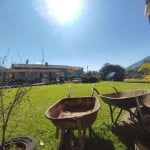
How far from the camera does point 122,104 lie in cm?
518

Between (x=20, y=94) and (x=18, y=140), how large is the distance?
3.06 ft

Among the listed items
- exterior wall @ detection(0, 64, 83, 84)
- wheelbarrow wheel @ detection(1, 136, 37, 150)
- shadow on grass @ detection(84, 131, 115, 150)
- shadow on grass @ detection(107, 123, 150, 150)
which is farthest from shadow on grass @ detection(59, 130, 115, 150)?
exterior wall @ detection(0, 64, 83, 84)

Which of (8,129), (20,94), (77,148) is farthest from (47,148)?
(8,129)

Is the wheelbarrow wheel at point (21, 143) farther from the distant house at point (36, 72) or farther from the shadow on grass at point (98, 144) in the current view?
the shadow on grass at point (98, 144)

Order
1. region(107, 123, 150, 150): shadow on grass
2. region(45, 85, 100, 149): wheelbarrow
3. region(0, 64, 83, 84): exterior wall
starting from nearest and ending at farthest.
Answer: region(45, 85, 100, 149): wheelbarrow
region(0, 64, 83, 84): exterior wall
region(107, 123, 150, 150): shadow on grass

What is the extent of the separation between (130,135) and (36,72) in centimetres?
312

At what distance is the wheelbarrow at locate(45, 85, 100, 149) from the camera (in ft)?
14.2

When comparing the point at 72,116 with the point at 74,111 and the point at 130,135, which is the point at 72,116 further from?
the point at 130,135

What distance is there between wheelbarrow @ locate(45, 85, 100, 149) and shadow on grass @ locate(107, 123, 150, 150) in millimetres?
844

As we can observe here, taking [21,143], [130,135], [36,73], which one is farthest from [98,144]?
[36,73]

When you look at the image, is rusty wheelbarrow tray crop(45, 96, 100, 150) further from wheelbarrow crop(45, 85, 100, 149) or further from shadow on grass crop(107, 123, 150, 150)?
shadow on grass crop(107, 123, 150, 150)

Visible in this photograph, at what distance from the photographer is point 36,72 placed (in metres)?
7.16

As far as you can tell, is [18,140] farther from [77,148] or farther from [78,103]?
[78,103]

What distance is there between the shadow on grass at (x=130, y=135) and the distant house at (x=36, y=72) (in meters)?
2.36
